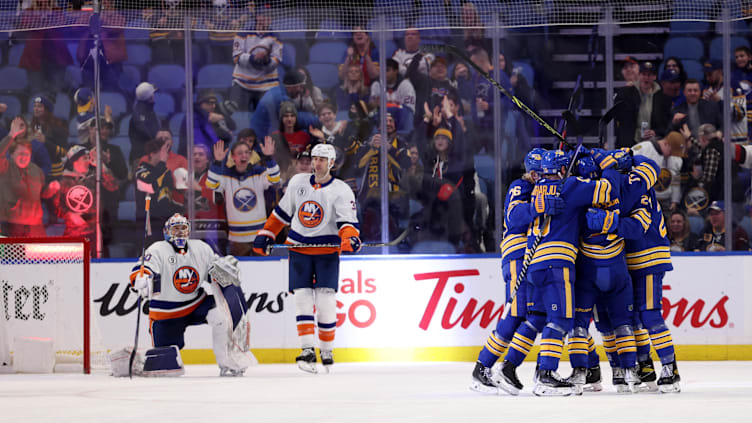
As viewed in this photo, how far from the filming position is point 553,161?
18.7 ft

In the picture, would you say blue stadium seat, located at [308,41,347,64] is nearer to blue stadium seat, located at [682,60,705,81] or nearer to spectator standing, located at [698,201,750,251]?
blue stadium seat, located at [682,60,705,81]

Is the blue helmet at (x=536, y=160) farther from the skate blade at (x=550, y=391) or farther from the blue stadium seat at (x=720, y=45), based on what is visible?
the blue stadium seat at (x=720, y=45)

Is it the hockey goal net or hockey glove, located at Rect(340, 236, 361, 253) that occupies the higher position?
hockey glove, located at Rect(340, 236, 361, 253)

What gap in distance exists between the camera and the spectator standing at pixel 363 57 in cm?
902

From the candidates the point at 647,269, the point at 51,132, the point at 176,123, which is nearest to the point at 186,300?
the point at 176,123

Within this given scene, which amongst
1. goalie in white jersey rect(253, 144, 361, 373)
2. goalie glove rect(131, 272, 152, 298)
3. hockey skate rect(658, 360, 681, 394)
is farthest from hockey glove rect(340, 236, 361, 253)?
hockey skate rect(658, 360, 681, 394)

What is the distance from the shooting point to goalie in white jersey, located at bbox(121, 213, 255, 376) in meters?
7.25

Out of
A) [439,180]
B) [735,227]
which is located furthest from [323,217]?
[735,227]

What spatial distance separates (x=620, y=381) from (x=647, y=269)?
0.59 metres

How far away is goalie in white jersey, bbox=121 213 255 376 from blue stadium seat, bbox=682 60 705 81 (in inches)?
154

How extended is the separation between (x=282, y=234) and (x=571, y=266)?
12.4 feet

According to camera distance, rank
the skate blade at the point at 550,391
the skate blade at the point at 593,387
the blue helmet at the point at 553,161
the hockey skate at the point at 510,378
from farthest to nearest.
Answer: the skate blade at the point at 593,387, the blue helmet at the point at 553,161, the hockey skate at the point at 510,378, the skate blade at the point at 550,391

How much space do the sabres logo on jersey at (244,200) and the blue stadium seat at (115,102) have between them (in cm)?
109

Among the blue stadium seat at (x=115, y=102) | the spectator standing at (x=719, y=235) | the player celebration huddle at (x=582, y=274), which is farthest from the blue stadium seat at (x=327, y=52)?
the player celebration huddle at (x=582, y=274)
